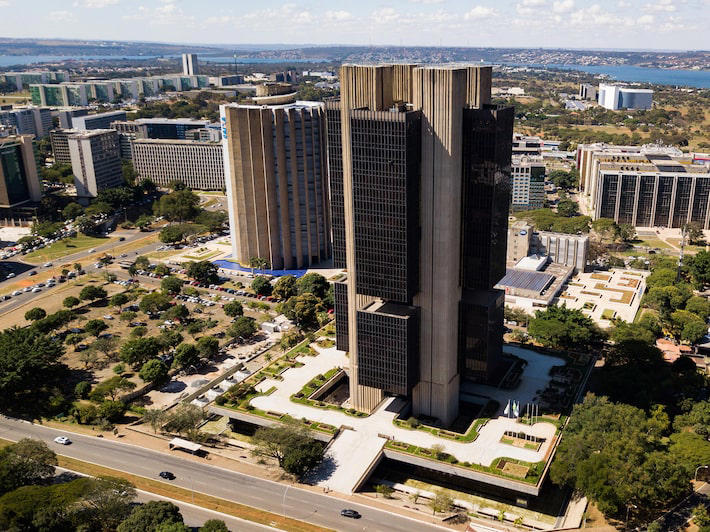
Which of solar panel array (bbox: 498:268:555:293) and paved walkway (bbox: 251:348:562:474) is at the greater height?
paved walkway (bbox: 251:348:562:474)

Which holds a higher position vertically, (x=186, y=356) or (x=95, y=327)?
(x=186, y=356)

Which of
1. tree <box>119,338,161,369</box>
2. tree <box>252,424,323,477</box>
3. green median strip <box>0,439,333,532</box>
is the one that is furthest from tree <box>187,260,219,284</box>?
tree <box>252,424,323,477</box>

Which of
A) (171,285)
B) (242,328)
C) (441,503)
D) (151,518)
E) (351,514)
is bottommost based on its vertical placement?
(351,514)

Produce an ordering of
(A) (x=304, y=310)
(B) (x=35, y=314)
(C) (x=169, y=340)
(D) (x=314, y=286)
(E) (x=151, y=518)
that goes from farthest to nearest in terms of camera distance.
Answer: (D) (x=314, y=286), (B) (x=35, y=314), (A) (x=304, y=310), (C) (x=169, y=340), (E) (x=151, y=518)

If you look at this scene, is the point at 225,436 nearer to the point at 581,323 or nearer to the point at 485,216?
the point at 485,216

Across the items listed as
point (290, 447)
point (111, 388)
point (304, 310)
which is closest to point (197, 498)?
point (290, 447)

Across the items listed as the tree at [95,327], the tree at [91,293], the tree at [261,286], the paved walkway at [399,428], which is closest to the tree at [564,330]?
the paved walkway at [399,428]

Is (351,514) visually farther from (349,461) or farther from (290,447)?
(290,447)

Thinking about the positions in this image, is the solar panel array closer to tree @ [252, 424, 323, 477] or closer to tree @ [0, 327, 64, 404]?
tree @ [252, 424, 323, 477]
